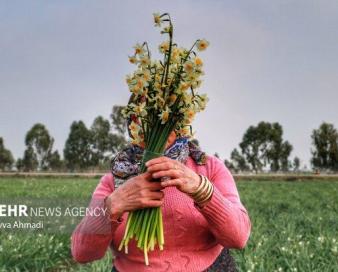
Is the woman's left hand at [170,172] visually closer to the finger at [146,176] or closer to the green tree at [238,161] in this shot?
the finger at [146,176]

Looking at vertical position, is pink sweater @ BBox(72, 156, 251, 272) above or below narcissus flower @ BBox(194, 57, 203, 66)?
below

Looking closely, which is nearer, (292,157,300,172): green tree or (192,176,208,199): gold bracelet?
(192,176,208,199): gold bracelet

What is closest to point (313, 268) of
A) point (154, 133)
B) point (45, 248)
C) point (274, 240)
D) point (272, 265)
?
point (272, 265)

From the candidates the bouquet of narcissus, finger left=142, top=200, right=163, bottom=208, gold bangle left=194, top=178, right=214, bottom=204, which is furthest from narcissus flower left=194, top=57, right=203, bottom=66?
finger left=142, top=200, right=163, bottom=208

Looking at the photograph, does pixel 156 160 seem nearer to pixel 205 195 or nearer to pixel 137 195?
pixel 137 195

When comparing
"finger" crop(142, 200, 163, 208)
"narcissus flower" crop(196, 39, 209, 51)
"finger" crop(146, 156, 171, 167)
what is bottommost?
"finger" crop(142, 200, 163, 208)

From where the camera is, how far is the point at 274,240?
884 centimetres

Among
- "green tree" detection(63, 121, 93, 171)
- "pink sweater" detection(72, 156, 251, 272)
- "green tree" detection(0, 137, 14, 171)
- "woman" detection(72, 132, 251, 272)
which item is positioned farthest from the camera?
"green tree" detection(0, 137, 14, 171)

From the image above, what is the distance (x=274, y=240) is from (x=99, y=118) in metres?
76.9

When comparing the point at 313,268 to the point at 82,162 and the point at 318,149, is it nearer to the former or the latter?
the point at 82,162

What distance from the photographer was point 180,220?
9.22 ft

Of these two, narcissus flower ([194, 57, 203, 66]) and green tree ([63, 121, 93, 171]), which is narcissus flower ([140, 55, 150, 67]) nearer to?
narcissus flower ([194, 57, 203, 66])

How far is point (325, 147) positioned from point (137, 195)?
87.5 m

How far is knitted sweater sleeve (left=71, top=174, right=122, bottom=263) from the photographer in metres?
2.70
